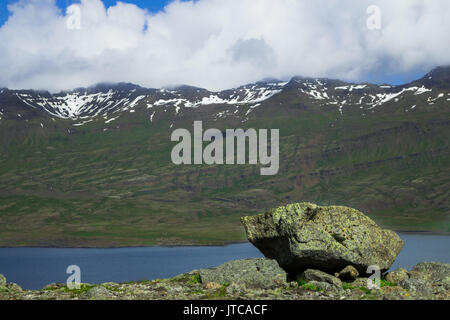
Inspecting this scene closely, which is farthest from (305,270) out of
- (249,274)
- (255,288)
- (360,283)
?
(255,288)

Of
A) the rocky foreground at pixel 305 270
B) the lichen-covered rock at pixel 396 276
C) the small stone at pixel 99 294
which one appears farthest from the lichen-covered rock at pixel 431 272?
the small stone at pixel 99 294

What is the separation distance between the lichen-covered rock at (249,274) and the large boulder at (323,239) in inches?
55.0

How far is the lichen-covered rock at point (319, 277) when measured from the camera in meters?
23.1

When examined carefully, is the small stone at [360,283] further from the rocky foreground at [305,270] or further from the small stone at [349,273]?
the small stone at [349,273]

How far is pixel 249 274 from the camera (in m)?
23.8

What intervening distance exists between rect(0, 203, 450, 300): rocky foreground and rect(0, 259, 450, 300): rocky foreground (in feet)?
0.13

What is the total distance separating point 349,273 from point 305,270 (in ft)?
7.13

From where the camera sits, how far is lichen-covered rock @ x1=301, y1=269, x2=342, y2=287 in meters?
23.1

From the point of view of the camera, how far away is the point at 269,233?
26.6 m

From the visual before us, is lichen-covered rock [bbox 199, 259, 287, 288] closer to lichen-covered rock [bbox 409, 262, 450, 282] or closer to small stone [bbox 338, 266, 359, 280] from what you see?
small stone [bbox 338, 266, 359, 280]

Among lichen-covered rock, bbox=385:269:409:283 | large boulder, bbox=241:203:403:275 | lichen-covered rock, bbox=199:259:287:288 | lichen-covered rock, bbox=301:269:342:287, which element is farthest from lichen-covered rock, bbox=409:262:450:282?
lichen-covered rock, bbox=199:259:287:288
